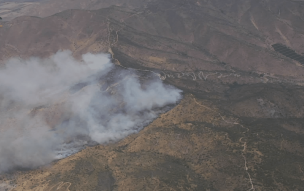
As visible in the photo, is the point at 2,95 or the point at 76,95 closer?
the point at 76,95

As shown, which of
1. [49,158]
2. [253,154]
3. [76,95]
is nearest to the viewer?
[253,154]

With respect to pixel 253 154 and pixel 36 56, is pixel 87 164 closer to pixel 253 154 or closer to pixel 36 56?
pixel 253 154

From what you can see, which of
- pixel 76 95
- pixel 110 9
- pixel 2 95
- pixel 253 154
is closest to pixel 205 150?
pixel 253 154

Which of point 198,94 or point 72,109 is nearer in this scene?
point 72,109

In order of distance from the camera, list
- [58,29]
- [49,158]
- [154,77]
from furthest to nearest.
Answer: [58,29]
[154,77]
[49,158]

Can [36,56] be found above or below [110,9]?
below

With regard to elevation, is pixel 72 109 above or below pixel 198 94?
below

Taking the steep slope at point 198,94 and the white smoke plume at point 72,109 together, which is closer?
the steep slope at point 198,94

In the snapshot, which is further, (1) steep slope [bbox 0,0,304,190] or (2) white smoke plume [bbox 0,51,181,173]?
(2) white smoke plume [bbox 0,51,181,173]
